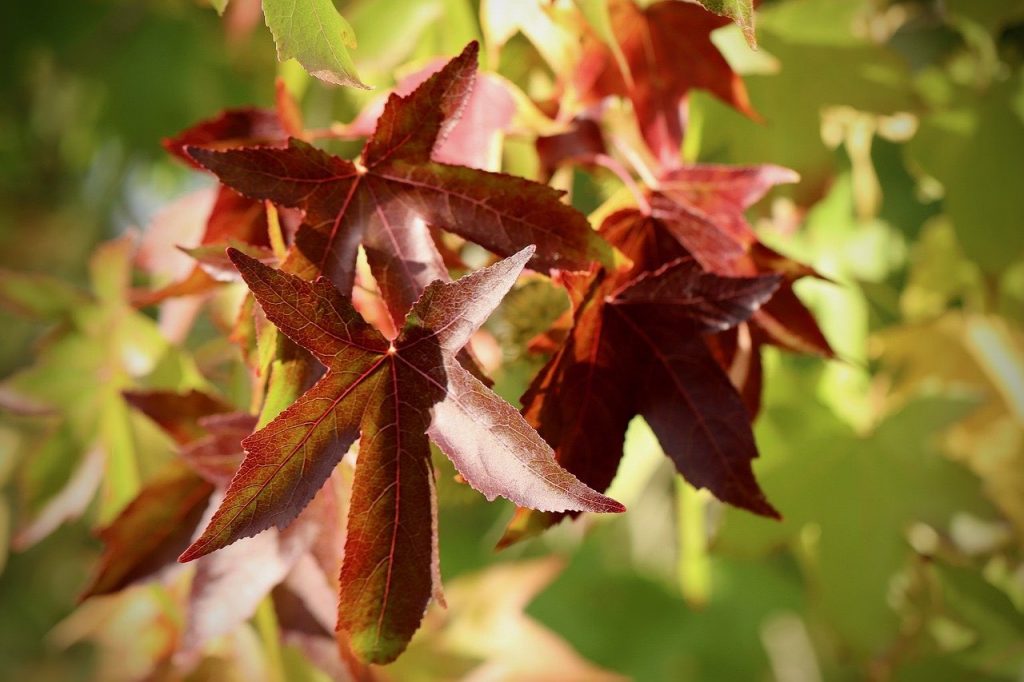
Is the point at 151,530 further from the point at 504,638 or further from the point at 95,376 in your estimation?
the point at 504,638

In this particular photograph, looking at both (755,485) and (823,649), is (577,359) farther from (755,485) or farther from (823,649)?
(823,649)

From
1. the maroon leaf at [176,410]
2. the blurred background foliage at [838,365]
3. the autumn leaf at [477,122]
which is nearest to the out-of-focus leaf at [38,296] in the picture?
the blurred background foliage at [838,365]

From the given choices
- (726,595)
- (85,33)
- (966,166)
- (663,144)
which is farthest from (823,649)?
(85,33)

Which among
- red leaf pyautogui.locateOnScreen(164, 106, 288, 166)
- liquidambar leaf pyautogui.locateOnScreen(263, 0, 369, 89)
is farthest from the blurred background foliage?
liquidambar leaf pyautogui.locateOnScreen(263, 0, 369, 89)

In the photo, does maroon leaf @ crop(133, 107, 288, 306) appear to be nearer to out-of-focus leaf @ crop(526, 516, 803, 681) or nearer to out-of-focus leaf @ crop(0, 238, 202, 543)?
out-of-focus leaf @ crop(0, 238, 202, 543)

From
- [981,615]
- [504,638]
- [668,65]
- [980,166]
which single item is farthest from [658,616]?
[668,65]

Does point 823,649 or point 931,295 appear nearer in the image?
point 931,295

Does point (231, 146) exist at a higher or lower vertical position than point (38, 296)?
higher
